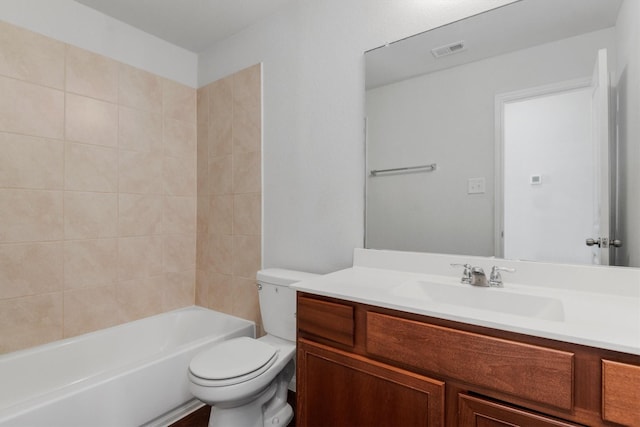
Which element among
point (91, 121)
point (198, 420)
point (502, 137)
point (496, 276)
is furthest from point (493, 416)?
point (91, 121)

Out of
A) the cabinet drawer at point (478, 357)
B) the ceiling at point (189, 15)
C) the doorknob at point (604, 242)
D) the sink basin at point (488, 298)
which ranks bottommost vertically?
the cabinet drawer at point (478, 357)

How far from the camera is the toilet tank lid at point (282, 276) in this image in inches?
68.1

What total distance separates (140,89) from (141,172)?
0.56 meters

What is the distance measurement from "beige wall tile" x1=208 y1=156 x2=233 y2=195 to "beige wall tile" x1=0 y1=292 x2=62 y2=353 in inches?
43.6

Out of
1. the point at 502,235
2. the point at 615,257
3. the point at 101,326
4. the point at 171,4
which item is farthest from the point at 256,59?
the point at 615,257

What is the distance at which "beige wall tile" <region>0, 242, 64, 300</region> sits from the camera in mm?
1663

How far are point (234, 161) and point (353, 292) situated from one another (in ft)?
4.79

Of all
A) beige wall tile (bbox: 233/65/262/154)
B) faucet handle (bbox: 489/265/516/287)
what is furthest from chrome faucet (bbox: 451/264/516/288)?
beige wall tile (bbox: 233/65/262/154)

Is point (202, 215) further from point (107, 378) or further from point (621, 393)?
point (621, 393)

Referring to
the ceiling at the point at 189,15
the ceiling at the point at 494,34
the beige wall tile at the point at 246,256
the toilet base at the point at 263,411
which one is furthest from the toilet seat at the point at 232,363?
the ceiling at the point at 189,15

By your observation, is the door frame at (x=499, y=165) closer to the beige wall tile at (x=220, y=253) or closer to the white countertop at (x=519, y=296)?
the white countertop at (x=519, y=296)

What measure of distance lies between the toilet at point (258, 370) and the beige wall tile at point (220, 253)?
0.49 meters

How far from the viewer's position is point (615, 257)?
3.71ft

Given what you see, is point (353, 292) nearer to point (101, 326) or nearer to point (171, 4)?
point (101, 326)
